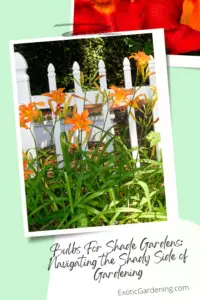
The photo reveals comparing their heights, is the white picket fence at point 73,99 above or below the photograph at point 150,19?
below

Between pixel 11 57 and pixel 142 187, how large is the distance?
30 centimetres

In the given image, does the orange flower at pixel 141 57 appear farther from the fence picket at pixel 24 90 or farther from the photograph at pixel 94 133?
the fence picket at pixel 24 90

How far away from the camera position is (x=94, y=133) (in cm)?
92

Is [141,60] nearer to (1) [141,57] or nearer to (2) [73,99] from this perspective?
(1) [141,57]

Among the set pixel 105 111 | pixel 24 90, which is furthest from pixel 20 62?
pixel 105 111

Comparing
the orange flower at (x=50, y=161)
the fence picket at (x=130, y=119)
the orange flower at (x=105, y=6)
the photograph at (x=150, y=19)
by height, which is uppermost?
the orange flower at (x=105, y=6)

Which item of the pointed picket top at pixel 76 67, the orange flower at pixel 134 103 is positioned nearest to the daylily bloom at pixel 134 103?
the orange flower at pixel 134 103

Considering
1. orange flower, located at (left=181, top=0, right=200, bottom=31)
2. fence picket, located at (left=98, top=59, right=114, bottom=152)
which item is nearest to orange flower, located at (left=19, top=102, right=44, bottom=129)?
fence picket, located at (left=98, top=59, right=114, bottom=152)

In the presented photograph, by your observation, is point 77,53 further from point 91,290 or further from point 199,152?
point 91,290

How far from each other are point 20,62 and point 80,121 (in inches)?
5.4

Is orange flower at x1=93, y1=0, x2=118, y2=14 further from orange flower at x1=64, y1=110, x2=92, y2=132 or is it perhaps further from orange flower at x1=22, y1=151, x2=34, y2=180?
orange flower at x1=22, y1=151, x2=34, y2=180

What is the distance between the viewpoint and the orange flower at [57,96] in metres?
0.91

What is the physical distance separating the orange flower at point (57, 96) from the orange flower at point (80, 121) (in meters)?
0.03

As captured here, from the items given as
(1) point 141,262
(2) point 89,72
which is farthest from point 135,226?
(2) point 89,72
